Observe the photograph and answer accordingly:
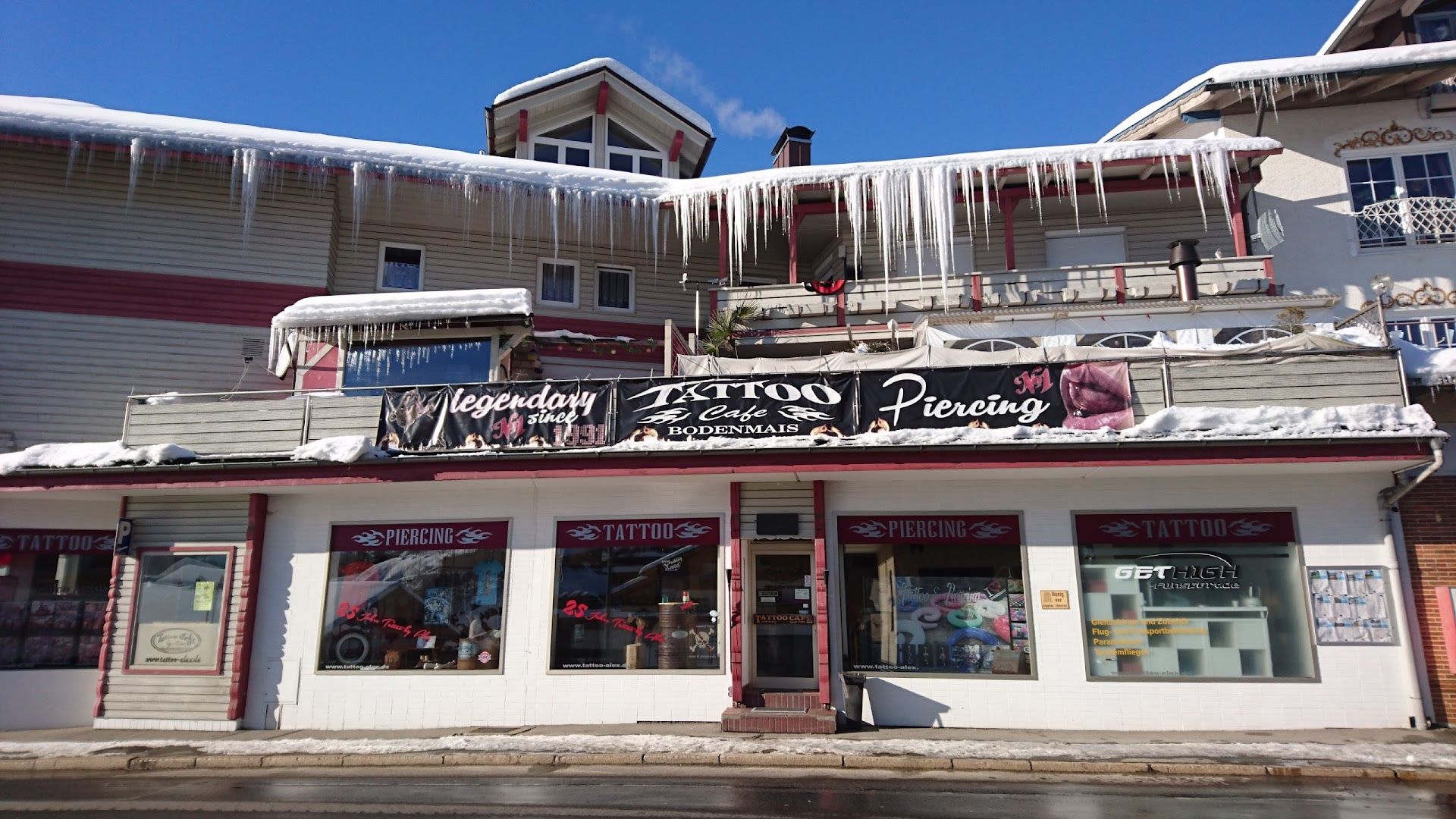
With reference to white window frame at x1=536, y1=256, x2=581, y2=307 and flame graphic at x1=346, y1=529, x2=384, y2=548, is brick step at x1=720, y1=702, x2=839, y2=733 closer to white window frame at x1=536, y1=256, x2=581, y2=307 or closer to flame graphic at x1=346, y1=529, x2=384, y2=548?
flame graphic at x1=346, y1=529, x2=384, y2=548

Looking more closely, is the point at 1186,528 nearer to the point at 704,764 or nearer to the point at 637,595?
the point at 704,764

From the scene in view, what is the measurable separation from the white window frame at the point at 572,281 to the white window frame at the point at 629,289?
1.30ft

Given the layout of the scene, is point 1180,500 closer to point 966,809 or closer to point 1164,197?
point 966,809

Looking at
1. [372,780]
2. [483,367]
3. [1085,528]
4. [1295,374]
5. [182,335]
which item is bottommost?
[372,780]

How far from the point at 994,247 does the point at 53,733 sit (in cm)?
1854

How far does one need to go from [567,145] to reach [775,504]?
513 inches

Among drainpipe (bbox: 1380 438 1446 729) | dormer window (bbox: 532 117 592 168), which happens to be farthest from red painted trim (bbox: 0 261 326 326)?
drainpipe (bbox: 1380 438 1446 729)

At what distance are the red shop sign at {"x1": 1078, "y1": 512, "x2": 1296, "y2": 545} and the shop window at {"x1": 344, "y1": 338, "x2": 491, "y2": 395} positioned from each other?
32.5ft

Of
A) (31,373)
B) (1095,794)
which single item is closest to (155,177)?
(31,373)

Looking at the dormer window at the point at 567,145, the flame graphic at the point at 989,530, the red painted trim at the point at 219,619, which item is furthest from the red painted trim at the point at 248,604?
→ the dormer window at the point at 567,145

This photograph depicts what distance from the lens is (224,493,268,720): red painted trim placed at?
1242cm

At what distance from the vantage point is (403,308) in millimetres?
14906

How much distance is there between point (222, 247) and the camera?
17.0m

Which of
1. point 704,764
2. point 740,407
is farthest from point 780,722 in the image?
point 740,407
